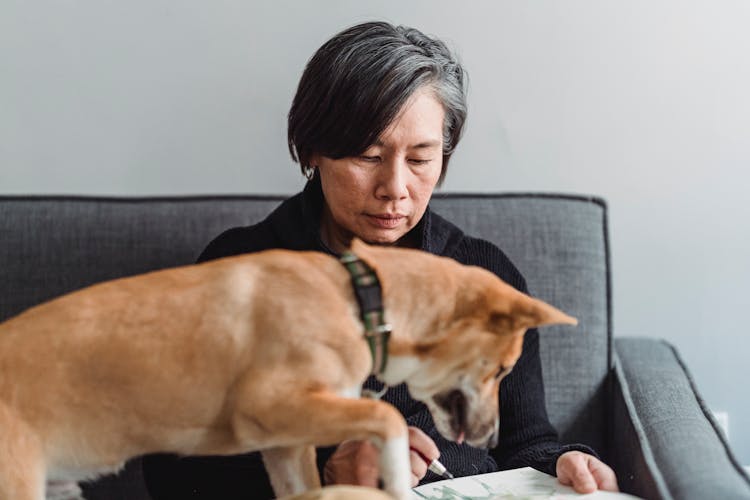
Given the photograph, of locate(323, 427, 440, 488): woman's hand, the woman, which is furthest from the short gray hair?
locate(323, 427, 440, 488): woman's hand

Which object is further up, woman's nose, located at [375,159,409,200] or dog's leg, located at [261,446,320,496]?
woman's nose, located at [375,159,409,200]

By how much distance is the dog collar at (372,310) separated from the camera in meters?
0.84

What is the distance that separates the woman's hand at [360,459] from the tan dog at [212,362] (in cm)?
21

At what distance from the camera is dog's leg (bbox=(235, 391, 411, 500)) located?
80 centimetres

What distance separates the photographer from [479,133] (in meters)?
2.02

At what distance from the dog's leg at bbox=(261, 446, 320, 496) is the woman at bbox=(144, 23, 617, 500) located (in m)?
0.31

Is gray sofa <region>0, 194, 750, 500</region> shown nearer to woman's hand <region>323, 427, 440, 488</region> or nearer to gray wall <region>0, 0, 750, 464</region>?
gray wall <region>0, 0, 750, 464</region>

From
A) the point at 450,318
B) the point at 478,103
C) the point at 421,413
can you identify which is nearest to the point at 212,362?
the point at 450,318

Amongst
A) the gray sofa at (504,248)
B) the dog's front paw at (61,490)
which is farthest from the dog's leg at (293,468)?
the gray sofa at (504,248)

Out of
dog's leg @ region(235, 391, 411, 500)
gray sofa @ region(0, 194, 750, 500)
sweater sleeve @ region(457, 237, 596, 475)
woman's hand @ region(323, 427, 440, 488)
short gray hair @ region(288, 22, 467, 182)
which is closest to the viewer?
dog's leg @ region(235, 391, 411, 500)

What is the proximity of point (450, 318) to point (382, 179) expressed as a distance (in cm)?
55

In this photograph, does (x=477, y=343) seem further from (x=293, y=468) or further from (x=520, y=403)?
(x=520, y=403)

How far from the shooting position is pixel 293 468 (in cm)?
98

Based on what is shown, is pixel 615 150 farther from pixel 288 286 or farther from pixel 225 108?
pixel 288 286
